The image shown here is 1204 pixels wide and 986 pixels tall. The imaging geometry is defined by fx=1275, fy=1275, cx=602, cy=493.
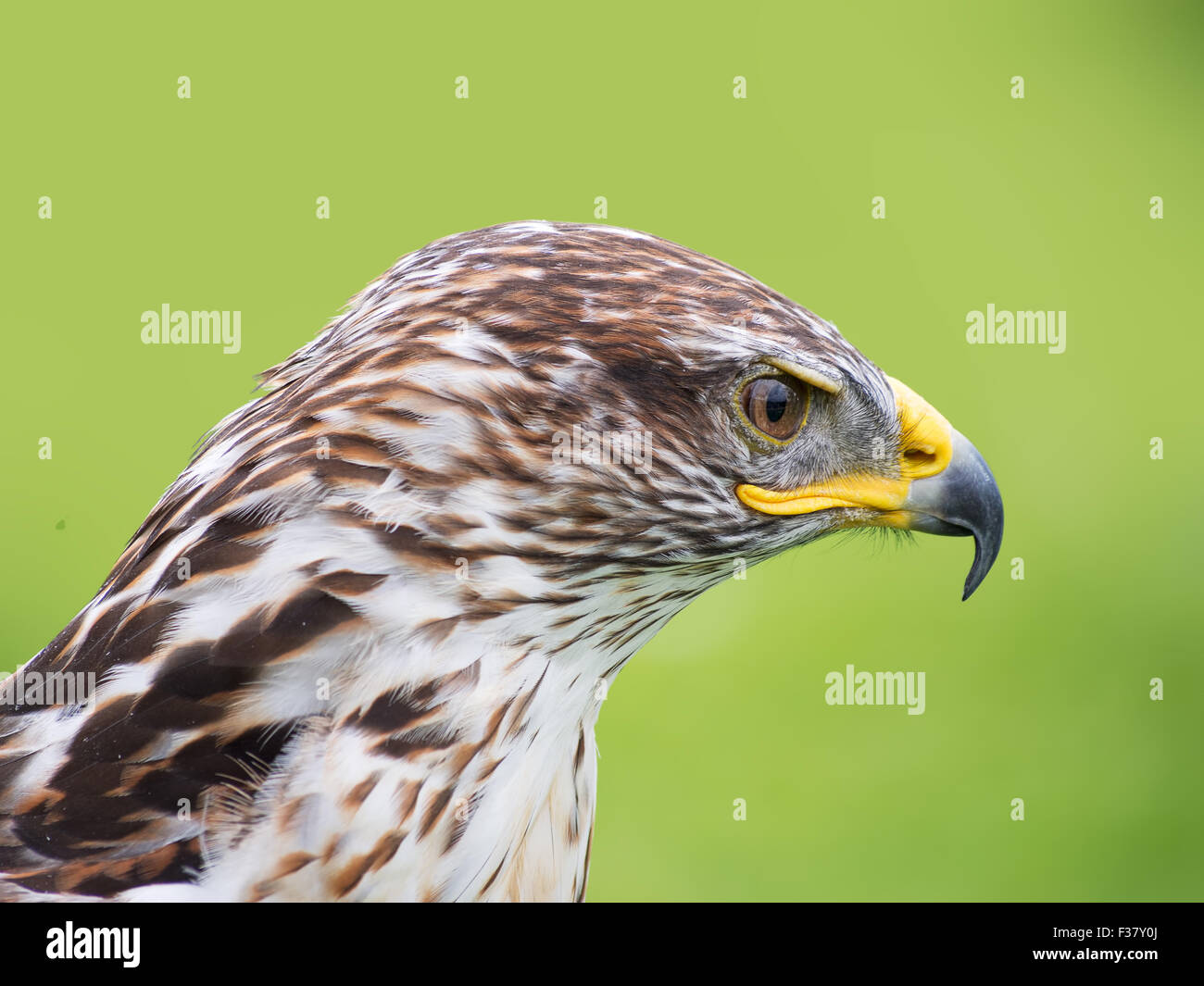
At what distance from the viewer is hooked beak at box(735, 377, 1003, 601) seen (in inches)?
82.0

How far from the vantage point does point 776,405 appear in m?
1.93

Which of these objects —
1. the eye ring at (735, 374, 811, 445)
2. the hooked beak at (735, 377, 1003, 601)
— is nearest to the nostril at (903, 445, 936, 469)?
the hooked beak at (735, 377, 1003, 601)

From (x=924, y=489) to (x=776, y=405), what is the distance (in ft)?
1.19

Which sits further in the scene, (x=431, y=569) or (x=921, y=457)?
(x=921, y=457)

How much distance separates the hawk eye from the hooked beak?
4.8 inches

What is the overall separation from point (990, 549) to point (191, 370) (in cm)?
503

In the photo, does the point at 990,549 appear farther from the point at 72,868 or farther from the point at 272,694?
the point at 72,868

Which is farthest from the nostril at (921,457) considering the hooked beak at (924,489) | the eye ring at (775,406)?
the eye ring at (775,406)

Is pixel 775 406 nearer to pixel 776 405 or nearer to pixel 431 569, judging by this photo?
pixel 776 405

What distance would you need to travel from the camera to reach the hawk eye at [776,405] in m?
1.91

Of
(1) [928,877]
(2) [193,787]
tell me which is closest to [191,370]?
(1) [928,877]

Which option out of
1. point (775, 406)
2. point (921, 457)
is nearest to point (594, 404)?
point (775, 406)

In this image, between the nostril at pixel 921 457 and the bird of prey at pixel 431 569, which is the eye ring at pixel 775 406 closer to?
the bird of prey at pixel 431 569

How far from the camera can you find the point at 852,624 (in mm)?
5852
